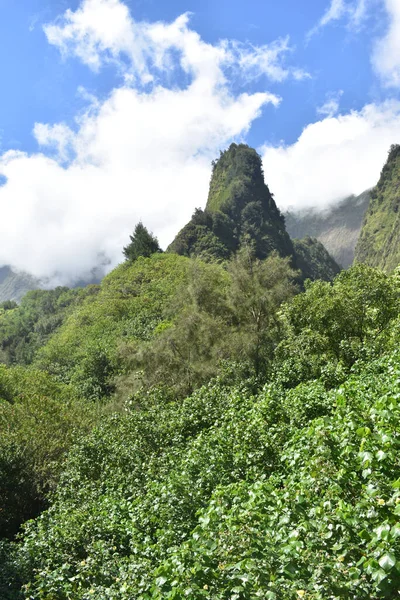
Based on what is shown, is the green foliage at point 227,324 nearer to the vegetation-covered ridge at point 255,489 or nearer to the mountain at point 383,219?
the vegetation-covered ridge at point 255,489

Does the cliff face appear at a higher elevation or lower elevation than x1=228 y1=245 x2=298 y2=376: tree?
higher

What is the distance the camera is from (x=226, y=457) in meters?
10.9

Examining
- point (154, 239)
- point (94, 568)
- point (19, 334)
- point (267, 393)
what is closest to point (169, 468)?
point (267, 393)

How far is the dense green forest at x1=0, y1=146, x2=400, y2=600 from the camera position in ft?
15.6

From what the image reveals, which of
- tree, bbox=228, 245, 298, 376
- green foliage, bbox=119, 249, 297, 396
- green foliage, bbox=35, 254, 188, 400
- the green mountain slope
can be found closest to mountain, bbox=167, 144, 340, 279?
green foliage, bbox=35, 254, 188, 400

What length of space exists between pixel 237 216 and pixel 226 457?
10321cm

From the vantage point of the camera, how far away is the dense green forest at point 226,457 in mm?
4758

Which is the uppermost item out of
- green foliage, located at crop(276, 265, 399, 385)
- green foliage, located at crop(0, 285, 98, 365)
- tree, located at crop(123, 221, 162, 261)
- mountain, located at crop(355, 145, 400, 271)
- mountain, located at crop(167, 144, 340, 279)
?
mountain, located at crop(355, 145, 400, 271)

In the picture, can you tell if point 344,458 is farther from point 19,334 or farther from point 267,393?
point 19,334

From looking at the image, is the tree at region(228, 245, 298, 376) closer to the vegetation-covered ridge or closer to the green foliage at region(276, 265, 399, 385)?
the green foliage at region(276, 265, 399, 385)

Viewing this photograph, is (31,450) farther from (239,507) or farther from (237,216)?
(237,216)

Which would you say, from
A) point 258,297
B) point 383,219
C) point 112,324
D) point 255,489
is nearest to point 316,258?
point 383,219

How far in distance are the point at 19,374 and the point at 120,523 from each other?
3095 centimetres

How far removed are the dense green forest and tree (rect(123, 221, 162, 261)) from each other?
23.7m
